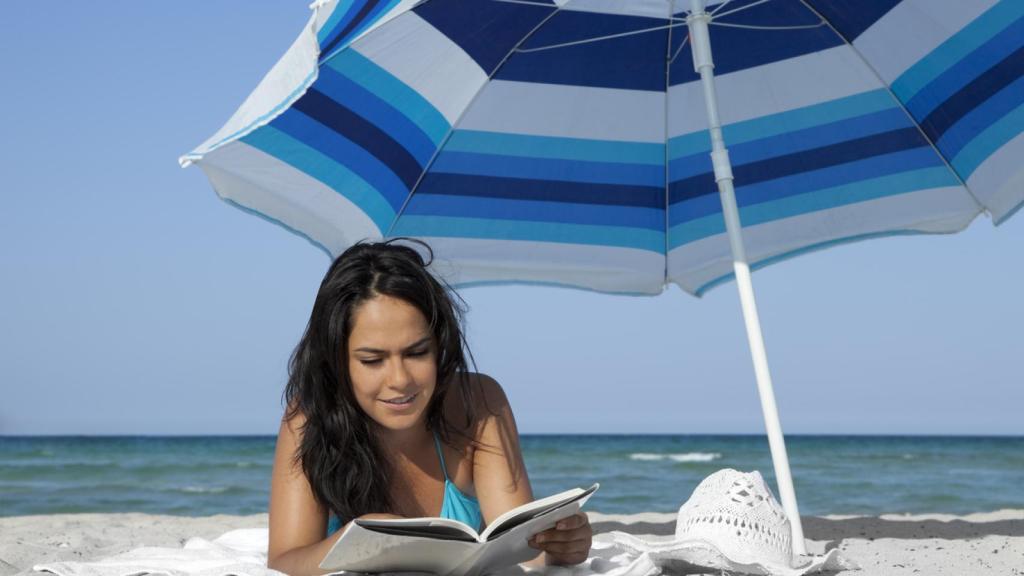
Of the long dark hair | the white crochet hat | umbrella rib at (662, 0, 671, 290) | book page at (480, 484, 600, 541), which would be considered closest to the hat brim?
the white crochet hat

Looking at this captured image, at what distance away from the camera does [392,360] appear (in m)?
2.46

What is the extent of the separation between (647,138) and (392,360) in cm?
219

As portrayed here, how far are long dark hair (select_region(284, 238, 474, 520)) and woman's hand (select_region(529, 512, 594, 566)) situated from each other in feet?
1.45

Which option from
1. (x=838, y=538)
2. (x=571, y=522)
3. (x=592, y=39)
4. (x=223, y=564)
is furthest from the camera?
(x=838, y=538)

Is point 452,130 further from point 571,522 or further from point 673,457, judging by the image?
point 673,457

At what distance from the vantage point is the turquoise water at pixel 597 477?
43.4ft

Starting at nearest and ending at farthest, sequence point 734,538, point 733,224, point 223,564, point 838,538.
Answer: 1. point 223,564
2. point 734,538
3. point 733,224
4. point 838,538

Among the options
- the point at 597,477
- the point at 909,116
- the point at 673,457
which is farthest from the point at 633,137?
the point at 673,457

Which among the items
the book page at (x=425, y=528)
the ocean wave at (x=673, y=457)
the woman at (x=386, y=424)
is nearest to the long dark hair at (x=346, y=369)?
the woman at (x=386, y=424)

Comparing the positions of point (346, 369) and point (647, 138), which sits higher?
point (647, 138)

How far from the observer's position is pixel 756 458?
88.4ft

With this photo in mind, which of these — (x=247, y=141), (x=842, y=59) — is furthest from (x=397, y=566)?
(x=842, y=59)

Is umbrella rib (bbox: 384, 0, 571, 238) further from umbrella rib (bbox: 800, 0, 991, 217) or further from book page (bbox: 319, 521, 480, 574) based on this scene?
book page (bbox: 319, 521, 480, 574)

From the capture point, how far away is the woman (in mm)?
2486
